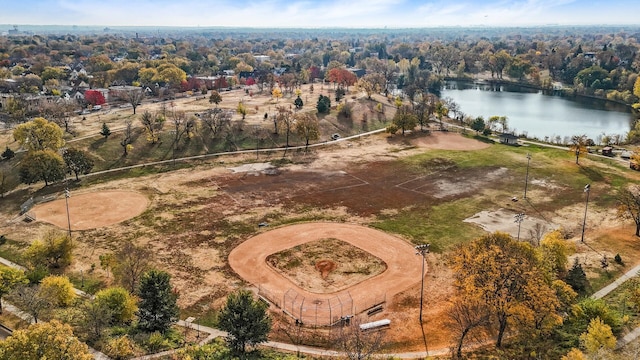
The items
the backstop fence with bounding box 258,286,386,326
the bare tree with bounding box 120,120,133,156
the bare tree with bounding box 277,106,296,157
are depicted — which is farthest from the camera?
the bare tree with bounding box 277,106,296,157

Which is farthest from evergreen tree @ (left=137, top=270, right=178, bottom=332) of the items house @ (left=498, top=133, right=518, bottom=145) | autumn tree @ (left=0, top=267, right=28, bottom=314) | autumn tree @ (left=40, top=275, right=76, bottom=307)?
house @ (left=498, top=133, right=518, bottom=145)

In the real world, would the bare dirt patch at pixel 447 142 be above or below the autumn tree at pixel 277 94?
below

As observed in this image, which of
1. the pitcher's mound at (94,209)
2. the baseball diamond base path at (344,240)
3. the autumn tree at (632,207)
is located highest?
the autumn tree at (632,207)

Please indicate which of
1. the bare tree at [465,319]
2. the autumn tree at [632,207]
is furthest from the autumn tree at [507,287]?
the autumn tree at [632,207]

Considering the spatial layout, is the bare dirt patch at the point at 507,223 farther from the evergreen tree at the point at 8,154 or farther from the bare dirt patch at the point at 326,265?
the evergreen tree at the point at 8,154

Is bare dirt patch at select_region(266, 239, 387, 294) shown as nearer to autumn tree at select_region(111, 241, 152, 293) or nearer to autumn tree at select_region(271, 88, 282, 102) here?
autumn tree at select_region(111, 241, 152, 293)

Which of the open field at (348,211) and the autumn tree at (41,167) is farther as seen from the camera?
the autumn tree at (41,167)
